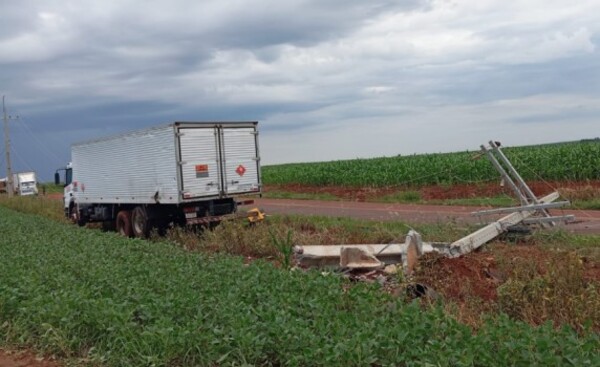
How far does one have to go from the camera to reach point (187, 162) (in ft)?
56.6

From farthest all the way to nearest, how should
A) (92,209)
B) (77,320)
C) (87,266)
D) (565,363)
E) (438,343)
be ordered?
(92,209), (87,266), (77,320), (438,343), (565,363)

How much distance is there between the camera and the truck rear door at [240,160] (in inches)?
709

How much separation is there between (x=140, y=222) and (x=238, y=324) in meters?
14.3

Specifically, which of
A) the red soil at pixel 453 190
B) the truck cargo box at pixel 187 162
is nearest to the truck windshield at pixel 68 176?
the truck cargo box at pixel 187 162

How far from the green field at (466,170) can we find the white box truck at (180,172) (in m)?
11.4

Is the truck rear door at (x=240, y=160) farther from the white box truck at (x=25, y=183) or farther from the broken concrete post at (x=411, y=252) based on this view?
the white box truck at (x=25, y=183)

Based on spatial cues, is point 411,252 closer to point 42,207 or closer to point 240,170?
point 240,170

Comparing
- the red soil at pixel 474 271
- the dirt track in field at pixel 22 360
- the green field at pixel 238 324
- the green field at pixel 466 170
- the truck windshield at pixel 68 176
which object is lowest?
the dirt track in field at pixel 22 360

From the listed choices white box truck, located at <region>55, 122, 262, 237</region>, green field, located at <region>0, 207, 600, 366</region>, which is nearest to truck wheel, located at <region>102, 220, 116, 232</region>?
white box truck, located at <region>55, 122, 262, 237</region>

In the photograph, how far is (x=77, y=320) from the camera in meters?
6.70

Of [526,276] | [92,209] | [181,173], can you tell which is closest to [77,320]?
[526,276]

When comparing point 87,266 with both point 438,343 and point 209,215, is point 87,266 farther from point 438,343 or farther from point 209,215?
point 209,215

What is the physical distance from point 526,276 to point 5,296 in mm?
6705

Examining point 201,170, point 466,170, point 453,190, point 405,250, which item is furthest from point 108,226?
point 466,170
